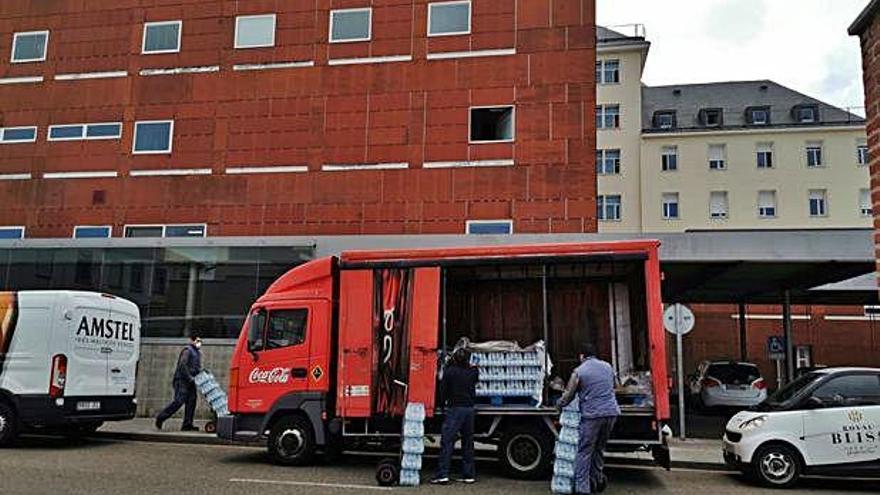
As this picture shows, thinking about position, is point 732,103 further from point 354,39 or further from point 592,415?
point 592,415

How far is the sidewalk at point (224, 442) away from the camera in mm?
11758

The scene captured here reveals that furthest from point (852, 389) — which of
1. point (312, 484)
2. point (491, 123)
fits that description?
point (491, 123)

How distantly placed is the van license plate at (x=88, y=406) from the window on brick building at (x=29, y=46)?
777 inches

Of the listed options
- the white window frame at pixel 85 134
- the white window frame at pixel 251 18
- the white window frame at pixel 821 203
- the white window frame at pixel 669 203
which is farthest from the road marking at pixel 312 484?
the white window frame at pixel 821 203

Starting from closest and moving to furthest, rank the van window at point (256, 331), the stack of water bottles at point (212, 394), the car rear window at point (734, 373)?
1. the van window at point (256, 331)
2. the stack of water bottles at point (212, 394)
3. the car rear window at point (734, 373)

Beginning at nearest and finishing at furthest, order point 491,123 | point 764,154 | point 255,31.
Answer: point 491,123 → point 255,31 → point 764,154

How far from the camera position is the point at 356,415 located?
10.6 meters

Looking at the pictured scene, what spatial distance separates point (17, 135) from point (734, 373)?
25.4 m

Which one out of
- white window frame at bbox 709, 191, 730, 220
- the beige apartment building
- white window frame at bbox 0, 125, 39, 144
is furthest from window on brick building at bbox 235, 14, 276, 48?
white window frame at bbox 709, 191, 730, 220

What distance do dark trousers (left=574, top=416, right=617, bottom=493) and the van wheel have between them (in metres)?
8.86

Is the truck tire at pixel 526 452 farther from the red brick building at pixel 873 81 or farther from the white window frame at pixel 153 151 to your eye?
the white window frame at pixel 153 151

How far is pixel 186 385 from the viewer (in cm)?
1438

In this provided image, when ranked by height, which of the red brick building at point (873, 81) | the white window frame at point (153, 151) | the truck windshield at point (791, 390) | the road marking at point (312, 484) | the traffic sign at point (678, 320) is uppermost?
the white window frame at point (153, 151)

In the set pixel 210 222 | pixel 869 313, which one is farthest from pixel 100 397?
pixel 869 313
